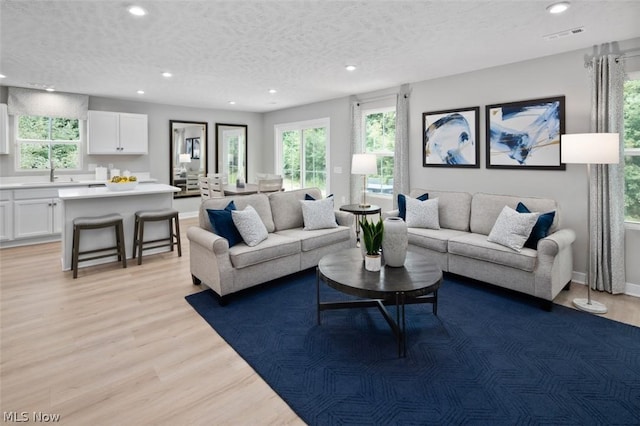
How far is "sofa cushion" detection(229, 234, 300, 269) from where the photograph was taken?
3.25 m

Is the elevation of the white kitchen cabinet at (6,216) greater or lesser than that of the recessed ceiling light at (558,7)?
lesser

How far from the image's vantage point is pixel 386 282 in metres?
2.49

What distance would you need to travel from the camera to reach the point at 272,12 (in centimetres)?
276

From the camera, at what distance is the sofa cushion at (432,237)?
3.84m

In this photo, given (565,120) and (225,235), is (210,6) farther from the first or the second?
(565,120)

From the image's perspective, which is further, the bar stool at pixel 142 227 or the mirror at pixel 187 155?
the mirror at pixel 187 155

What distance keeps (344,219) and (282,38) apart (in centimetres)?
226

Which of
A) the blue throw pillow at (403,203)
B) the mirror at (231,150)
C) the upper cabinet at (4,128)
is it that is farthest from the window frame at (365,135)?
the upper cabinet at (4,128)

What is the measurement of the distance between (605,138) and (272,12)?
303 centimetres

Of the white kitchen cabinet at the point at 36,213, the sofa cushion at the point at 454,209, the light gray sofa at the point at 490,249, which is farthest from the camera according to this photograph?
the white kitchen cabinet at the point at 36,213

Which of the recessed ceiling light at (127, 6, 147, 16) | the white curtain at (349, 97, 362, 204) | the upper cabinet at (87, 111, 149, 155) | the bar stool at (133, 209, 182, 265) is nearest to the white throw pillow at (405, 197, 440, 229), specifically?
the white curtain at (349, 97, 362, 204)

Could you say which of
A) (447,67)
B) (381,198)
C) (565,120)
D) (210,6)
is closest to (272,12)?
(210,6)

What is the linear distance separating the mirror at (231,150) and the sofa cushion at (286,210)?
433cm

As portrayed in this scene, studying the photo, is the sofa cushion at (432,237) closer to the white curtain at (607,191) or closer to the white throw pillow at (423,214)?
the white throw pillow at (423,214)
